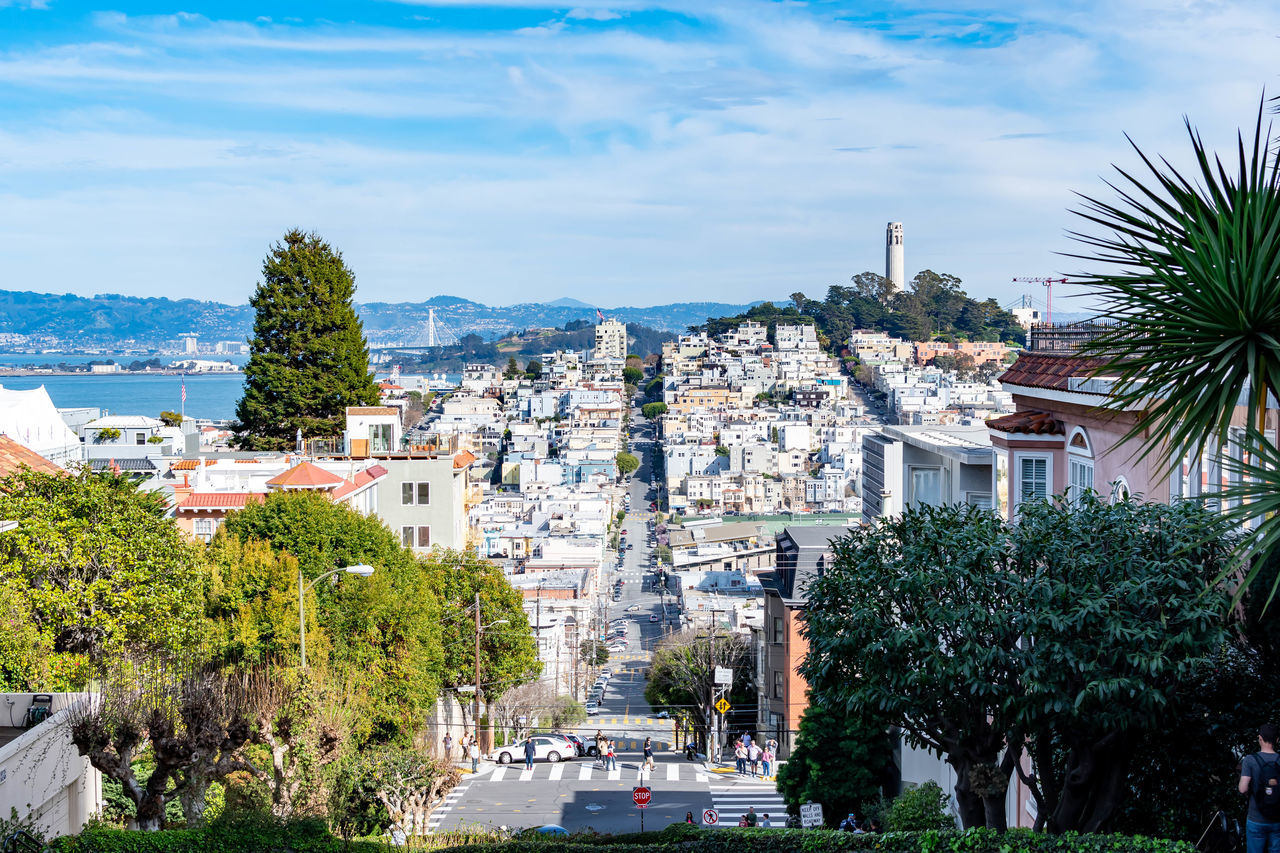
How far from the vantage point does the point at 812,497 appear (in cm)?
15388

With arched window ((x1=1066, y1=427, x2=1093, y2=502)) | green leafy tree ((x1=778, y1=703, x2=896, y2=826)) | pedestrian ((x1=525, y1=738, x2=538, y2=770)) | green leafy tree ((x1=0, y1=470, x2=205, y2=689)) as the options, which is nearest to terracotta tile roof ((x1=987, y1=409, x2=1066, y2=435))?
arched window ((x1=1066, y1=427, x2=1093, y2=502))

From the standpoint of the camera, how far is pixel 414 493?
30.6 m

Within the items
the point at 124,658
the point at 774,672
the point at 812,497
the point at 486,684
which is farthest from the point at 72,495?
the point at 812,497

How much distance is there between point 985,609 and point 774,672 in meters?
28.6

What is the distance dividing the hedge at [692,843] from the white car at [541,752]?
710 inches

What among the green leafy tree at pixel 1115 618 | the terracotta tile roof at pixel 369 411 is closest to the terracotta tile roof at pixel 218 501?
the terracotta tile roof at pixel 369 411

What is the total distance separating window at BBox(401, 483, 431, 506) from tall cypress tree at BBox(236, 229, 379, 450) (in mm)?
4701

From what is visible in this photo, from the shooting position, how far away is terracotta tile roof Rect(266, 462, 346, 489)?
24.2 meters

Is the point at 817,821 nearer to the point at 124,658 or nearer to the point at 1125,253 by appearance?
the point at 124,658

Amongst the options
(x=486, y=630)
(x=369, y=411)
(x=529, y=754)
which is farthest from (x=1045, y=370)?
(x=369, y=411)

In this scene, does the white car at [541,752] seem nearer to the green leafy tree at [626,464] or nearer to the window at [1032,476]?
the window at [1032,476]

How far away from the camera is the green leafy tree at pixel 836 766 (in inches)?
973

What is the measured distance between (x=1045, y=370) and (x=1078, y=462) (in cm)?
101

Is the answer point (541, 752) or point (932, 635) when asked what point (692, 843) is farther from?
point (541, 752)
